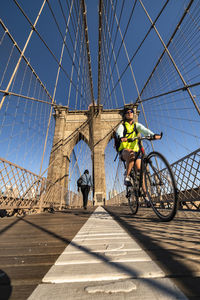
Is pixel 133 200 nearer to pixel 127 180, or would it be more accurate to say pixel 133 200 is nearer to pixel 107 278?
pixel 127 180

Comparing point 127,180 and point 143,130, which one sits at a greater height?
point 143,130

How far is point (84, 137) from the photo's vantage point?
1303cm

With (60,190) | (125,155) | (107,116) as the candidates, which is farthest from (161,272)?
(107,116)

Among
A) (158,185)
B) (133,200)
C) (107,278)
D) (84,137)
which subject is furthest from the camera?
(84,137)

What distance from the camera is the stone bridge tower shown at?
1073 cm

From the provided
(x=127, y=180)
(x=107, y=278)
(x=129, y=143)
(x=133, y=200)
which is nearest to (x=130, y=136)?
(x=129, y=143)

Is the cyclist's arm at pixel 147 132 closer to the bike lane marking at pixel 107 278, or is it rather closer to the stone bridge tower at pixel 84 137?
the bike lane marking at pixel 107 278

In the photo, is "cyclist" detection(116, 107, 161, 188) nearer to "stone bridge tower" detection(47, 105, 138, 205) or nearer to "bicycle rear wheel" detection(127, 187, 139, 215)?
"bicycle rear wheel" detection(127, 187, 139, 215)

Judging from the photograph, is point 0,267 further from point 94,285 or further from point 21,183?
point 21,183

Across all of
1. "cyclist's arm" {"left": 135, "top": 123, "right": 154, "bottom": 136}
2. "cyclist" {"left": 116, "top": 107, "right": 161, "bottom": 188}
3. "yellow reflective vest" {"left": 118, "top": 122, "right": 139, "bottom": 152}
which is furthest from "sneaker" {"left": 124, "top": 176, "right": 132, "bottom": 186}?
"cyclist's arm" {"left": 135, "top": 123, "right": 154, "bottom": 136}

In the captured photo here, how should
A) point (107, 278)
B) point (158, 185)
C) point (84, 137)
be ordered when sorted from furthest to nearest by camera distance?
point (84, 137)
point (158, 185)
point (107, 278)

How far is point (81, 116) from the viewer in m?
13.7

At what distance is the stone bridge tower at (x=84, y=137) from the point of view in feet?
35.2

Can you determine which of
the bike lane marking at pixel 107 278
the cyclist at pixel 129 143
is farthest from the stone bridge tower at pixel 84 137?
the bike lane marking at pixel 107 278
